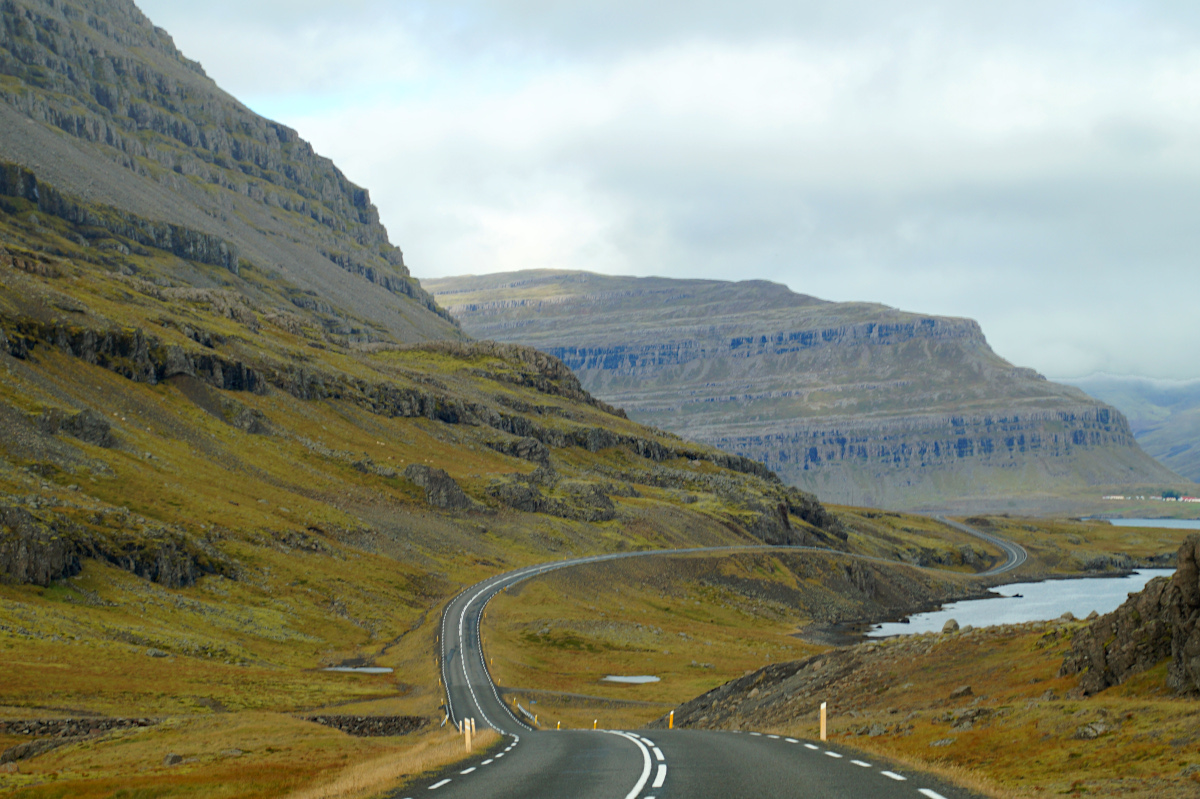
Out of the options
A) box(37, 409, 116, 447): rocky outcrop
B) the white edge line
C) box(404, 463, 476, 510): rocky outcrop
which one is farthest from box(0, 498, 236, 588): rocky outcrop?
the white edge line

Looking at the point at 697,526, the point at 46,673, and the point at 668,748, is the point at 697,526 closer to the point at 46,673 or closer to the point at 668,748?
the point at 46,673

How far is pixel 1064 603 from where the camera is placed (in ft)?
561

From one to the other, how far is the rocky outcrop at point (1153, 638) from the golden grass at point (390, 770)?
2112 cm

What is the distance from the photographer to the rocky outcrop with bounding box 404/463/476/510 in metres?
156

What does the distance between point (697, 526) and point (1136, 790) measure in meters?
160

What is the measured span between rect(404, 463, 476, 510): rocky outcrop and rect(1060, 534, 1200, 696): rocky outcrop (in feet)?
421

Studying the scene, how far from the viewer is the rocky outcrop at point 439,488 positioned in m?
156

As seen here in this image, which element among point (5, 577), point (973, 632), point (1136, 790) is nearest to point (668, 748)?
point (1136, 790)

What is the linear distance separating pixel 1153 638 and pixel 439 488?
13499 cm

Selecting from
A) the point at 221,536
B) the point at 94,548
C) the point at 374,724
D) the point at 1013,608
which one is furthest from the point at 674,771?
the point at 1013,608

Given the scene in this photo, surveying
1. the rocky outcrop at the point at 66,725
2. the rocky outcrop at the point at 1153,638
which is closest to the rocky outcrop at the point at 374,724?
the rocky outcrop at the point at 66,725

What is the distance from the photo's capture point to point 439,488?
15762 cm

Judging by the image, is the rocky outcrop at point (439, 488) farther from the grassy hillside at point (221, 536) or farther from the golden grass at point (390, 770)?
the golden grass at point (390, 770)

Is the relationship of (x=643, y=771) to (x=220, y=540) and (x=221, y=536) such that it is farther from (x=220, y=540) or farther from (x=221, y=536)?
(x=221, y=536)
